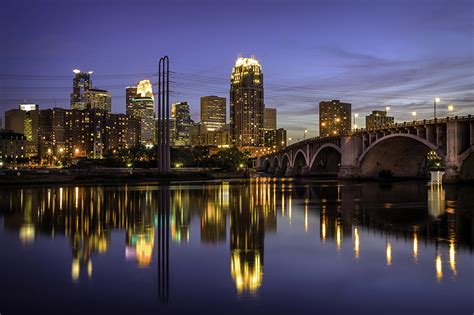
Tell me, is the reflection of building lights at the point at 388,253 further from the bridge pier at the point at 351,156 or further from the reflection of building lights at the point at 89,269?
the bridge pier at the point at 351,156

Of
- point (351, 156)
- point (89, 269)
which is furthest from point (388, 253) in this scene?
point (351, 156)

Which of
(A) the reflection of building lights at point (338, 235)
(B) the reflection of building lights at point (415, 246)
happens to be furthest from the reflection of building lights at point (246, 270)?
(B) the reflection of building lights at point (415, 246)

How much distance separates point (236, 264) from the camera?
61.9 feet

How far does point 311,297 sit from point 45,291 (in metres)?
7.78

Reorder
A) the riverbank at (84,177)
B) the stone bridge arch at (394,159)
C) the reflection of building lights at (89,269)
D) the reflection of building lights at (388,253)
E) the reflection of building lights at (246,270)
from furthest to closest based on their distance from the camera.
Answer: the stone bridge arch at (394,159), the riverbank at (84,177), the reflection of building lights at (388,253), the reflection of building lights at (89,269), the reflection of building lights at (246,270)

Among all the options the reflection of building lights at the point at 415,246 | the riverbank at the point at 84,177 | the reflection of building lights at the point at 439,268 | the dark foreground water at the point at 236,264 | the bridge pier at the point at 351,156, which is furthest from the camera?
the bridge pier at the point at 351,156

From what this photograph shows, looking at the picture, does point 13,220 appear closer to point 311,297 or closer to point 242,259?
point 242,259

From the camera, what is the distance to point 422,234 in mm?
26188

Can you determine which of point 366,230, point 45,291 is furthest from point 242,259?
point 366,230

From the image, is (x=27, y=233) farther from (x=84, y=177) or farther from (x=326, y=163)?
(x=326, y=163)

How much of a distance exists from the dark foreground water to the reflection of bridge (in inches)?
1749

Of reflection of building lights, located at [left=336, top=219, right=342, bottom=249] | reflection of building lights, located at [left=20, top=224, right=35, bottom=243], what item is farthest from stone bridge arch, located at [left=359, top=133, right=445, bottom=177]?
reflection of building lights, located at [left=20, top=224, right=35, bottom=243]

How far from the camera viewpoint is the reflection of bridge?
74.8 metres

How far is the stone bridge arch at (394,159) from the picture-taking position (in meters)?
102
